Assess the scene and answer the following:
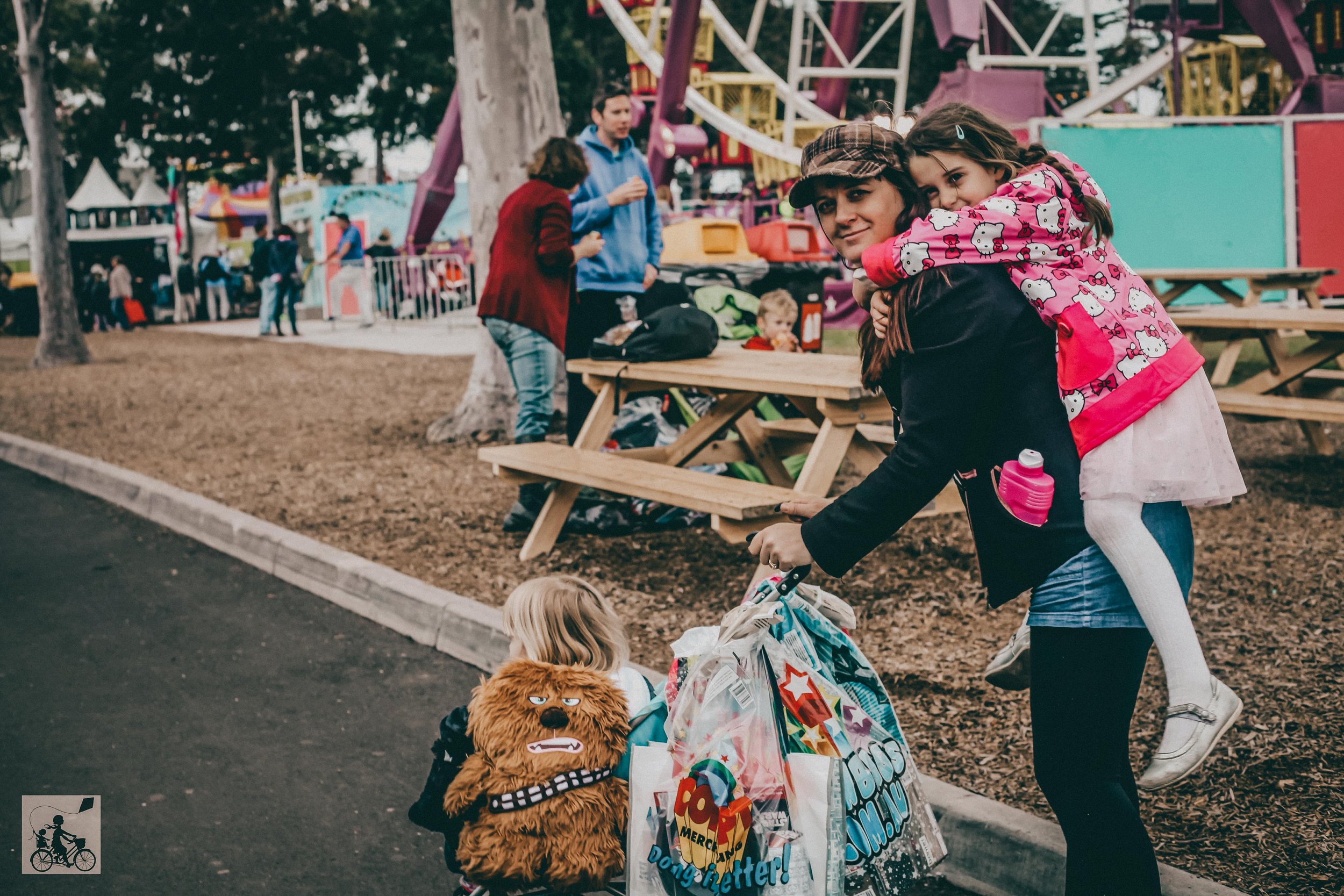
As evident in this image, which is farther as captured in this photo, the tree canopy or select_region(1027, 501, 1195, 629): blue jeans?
the tree canopy

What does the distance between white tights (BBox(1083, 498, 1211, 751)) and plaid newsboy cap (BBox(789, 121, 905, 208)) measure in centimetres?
71

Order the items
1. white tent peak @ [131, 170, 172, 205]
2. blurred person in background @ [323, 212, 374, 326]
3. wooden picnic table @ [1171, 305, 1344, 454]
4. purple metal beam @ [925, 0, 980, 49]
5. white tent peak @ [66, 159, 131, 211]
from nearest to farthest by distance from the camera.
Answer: wooden picnic table @ [1171, 305, 1344, 454] → purple metal beam @ [925, 0, 980, 49] → blurred person in background @ [323, 212, 374, 326] → white tent peak @ [66, 159, 131, 211] → white tent peak @ [131, 170, 172, 205]

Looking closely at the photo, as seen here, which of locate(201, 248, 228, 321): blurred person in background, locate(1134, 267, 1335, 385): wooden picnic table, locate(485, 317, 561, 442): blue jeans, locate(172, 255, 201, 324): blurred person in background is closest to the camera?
locate(485, 317, 561, 442): blue jeans

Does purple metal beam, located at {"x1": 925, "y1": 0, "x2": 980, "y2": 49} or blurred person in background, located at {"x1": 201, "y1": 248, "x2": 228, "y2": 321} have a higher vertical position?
purple metal beam, located at {"x1": 925, "y1": 0, "x2": 980, "y2": 49}

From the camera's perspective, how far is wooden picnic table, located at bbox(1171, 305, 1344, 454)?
599 centimetres

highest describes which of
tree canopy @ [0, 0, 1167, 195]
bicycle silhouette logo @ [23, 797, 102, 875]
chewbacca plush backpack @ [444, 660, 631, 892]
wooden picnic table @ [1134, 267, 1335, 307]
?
tree canopy @ [0, 0, 1167, 195]

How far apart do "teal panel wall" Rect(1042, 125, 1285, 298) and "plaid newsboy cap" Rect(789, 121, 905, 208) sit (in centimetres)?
1065

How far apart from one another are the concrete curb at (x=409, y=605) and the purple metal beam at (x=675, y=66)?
11.0 meters

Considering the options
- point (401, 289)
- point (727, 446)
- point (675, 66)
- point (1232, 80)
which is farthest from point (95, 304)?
point (727, 446)

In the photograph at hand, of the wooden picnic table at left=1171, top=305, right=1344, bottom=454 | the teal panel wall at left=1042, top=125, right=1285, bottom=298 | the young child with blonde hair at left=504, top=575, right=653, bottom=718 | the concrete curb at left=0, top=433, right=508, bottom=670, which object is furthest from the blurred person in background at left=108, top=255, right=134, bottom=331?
the young child with blonde hair at left=504, top=575, right=653, bottom=718

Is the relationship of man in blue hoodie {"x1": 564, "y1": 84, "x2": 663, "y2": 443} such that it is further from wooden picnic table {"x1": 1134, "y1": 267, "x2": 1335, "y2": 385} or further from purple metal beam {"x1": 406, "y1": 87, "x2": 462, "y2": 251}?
purple metal beam {"x1": 406, "y1": 87, "x2": 462, "y2": 251}

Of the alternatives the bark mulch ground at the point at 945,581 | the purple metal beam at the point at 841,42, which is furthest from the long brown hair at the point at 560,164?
the purple metal beam at the point at 841,42

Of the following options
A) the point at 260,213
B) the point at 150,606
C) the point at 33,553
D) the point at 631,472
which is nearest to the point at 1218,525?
the point at 631,472

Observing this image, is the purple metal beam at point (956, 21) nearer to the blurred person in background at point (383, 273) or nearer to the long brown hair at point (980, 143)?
the blurred person in background at point (383, 273)
